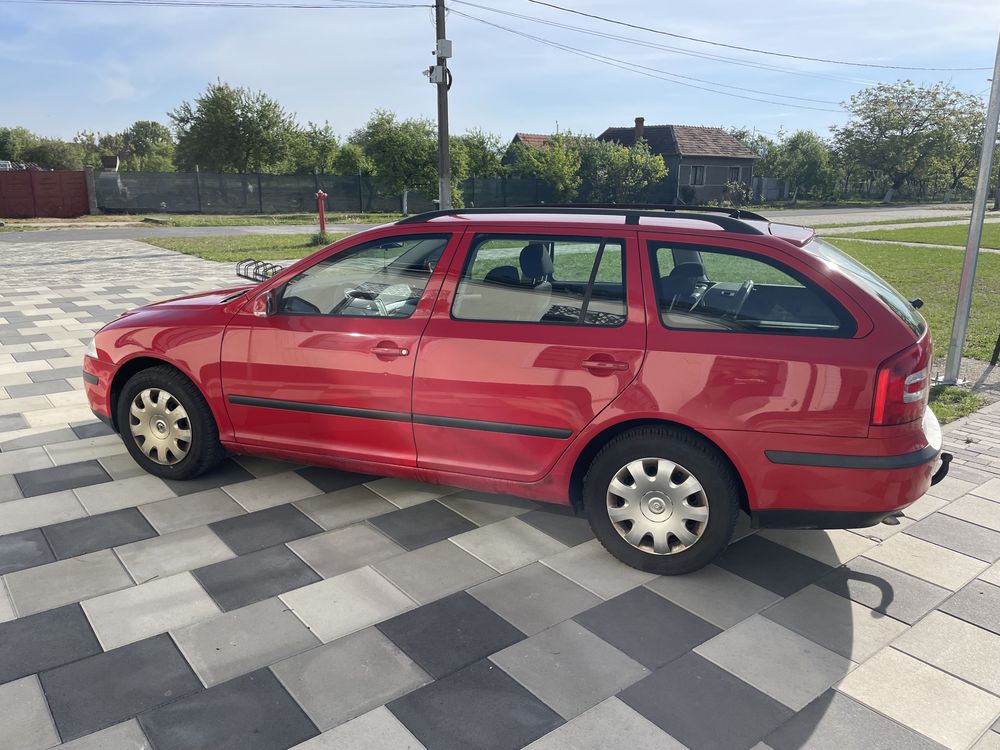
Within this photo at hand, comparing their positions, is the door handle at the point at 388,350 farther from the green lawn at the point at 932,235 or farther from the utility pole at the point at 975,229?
the green lawn at the point at 932,235

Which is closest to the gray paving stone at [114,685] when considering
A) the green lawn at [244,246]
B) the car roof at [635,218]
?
the car roof at [635,218]

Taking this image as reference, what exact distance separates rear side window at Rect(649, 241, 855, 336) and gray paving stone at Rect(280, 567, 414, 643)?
177 cm

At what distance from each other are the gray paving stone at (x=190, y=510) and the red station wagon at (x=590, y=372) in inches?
9.6

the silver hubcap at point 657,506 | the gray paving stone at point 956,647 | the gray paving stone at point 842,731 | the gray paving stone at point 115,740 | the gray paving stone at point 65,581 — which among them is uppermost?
the silver hubcap at point 657,506

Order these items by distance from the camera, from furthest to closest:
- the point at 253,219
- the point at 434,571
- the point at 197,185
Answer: the point at 197,185 → the point at 253,219 → the point at 434,571

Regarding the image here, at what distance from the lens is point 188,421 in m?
4.49

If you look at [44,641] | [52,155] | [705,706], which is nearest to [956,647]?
[705,706]

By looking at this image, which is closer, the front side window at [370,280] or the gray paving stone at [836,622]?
the gray paving stone at [836,622]

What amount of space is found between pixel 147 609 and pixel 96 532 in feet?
3.02

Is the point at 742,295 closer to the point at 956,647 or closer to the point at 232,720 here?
the point at 956,647

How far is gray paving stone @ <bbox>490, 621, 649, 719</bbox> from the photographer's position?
9.09 ft

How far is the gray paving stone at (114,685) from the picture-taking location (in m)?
2.60

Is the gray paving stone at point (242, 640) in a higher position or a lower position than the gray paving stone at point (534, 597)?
higher

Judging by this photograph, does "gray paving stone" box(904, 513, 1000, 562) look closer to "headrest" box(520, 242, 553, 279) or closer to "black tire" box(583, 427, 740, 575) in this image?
"black tire" box(583, 427, 740, 575)
